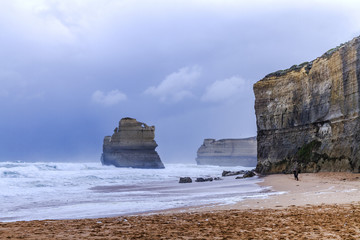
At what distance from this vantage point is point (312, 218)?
7.97m

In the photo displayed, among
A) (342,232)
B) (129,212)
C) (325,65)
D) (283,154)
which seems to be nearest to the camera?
(342,232)

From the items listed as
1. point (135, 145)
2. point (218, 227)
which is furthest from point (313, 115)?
point (135, 145)

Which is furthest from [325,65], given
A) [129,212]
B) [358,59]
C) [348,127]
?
[129,212]

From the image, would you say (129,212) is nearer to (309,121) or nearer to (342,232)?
(342,232)

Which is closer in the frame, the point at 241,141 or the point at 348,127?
the point at 348,127

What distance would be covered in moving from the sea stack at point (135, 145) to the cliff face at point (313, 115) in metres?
44.9

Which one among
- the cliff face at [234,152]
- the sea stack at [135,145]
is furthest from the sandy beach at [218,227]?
the cliff face at [234,152]

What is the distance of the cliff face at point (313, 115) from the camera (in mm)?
25469

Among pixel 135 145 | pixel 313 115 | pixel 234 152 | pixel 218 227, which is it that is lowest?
pixel 218 227

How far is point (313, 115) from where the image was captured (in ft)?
101

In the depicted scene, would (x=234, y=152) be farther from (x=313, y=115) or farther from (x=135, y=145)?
(x=313, y=115)

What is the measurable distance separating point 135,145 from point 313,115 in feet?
179

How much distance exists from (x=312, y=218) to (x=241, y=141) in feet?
384

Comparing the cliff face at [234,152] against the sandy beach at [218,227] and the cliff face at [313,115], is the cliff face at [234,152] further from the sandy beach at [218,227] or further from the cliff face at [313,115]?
the sandy beach at [218,227]
